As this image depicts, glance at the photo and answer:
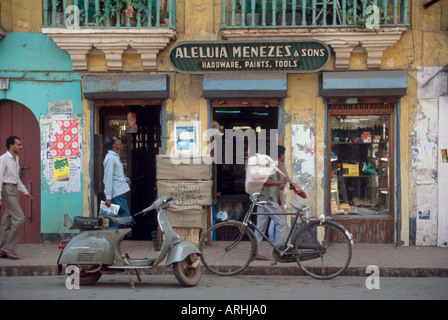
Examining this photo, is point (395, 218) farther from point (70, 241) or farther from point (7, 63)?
point (7, 63)

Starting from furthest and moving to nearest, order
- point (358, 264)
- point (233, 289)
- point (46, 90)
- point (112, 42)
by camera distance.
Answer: point (46, 90), point (112, 42), point (358, 264), point (233, 289)

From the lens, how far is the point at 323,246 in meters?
7.85

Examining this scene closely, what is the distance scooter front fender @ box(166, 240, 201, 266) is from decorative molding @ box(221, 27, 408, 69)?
472 cm

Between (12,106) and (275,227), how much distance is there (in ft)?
18.5

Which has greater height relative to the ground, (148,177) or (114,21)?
(114,21)

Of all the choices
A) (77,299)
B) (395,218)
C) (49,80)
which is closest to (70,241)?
(77,299)

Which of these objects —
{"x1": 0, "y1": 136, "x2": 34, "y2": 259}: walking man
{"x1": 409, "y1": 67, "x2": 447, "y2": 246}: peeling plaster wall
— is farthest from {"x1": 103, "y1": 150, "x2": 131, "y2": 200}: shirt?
{"x1": 409, "y1": 67, "x2": 447, "y2": 246}: peeling plaster wall

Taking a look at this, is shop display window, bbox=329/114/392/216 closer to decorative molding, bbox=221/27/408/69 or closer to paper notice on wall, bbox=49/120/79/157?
decorative molding, bbox=221/27/408/69

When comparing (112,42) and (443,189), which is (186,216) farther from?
(443,189)

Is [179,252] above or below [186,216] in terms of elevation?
below

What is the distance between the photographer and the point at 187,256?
7.09 meters

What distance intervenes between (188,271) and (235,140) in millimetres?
4436

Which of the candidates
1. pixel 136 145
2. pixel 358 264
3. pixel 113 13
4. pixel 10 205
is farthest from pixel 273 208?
pixel 113 13

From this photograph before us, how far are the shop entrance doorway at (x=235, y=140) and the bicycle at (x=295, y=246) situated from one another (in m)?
2.91
